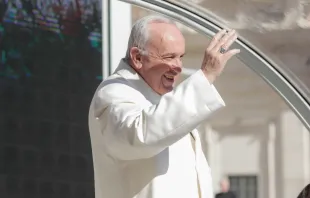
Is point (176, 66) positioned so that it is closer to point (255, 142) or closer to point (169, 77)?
point (169, 77)

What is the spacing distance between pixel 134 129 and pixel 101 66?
442 cm

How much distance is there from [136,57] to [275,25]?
2.10 metres

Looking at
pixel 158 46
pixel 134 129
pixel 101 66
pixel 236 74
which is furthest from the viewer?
pixel 236 74

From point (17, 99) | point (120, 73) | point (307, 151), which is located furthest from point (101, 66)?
point (307, 151)

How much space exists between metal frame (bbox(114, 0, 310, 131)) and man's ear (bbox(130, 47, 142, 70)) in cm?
141

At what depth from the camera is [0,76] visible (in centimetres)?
744

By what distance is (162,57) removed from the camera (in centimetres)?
319

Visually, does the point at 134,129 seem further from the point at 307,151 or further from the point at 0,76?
the point at 307,151

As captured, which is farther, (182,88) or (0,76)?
(0,76)

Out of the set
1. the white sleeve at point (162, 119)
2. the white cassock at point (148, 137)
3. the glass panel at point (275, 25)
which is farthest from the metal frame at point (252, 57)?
the white sleeve at point (162, 119)

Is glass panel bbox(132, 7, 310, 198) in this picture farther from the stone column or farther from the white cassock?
the white cassock

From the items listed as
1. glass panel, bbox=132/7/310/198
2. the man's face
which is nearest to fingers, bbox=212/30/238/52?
the man's face

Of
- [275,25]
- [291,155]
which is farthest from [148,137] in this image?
[291,155]

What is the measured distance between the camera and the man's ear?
10.7 ft
